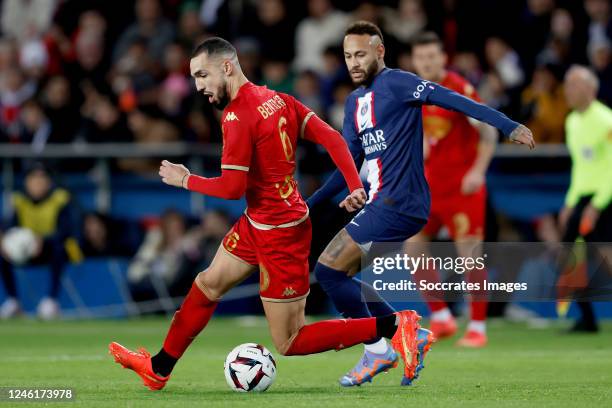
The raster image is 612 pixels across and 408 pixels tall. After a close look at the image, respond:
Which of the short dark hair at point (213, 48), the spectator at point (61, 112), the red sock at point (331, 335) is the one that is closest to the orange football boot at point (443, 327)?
the red sock at point (331, 335)

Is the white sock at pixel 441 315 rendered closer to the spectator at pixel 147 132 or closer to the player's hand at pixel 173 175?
the player's hand at pixel 173 175

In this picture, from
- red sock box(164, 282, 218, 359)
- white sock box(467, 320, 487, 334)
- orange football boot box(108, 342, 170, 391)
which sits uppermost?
red sock box(164, 282, 218, 359)

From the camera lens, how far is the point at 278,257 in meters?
7.63

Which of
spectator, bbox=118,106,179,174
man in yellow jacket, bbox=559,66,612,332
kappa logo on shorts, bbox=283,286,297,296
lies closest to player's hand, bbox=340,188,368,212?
kappa logo on shorts, bbox=283,286,297,296

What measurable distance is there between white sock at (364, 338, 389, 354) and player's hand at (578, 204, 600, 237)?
5.46 meters

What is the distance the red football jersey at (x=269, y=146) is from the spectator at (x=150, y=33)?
1099cm

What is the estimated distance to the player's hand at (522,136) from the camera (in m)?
7.59

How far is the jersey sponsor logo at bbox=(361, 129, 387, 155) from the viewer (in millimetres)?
8875

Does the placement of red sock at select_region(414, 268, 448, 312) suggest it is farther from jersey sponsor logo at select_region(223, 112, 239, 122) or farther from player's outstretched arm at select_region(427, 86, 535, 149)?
jersey sponsor logo at select_region(223, 112, 239, 122)

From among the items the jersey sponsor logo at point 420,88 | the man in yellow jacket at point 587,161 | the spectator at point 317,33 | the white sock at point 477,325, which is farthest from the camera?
the spectator at point 317,33

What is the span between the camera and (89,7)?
64.8 ft

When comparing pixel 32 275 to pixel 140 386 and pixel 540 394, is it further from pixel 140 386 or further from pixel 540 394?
pixel 540 394

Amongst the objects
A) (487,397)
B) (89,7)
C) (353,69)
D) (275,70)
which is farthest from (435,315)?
(89,7)

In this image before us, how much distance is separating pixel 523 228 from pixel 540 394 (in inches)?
320
